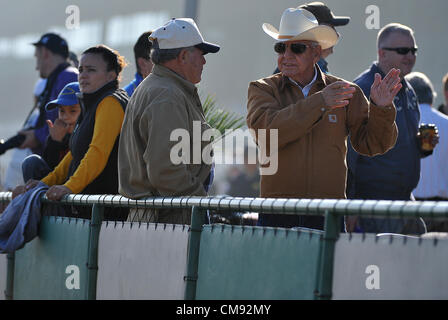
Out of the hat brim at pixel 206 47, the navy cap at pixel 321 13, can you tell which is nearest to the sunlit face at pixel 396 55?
the navy cap at pixel 321 13

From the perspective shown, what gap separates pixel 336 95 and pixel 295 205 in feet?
3.40

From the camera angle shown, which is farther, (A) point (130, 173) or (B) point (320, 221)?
(A) point (130, 173)

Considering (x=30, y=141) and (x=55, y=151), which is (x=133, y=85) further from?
(x=30, y=141)

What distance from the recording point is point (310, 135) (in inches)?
191

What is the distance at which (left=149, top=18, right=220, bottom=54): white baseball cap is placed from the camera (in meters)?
5.20

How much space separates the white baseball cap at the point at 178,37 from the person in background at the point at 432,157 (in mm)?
2895

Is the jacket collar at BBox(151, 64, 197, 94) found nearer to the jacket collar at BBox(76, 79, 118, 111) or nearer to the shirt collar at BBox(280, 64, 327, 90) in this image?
the shirt collar at BBox(280, 64, 327, 90)

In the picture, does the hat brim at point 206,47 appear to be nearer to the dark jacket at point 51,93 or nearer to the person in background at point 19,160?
the dark jacket at point 51,93

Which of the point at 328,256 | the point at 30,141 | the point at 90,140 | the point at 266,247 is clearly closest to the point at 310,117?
the point at 266,247

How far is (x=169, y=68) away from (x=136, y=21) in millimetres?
11549

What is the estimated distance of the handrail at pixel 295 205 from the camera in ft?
10.5

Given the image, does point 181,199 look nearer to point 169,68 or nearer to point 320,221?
point 320,221

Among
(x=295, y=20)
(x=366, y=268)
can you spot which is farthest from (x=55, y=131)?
(x=366, y=268)
